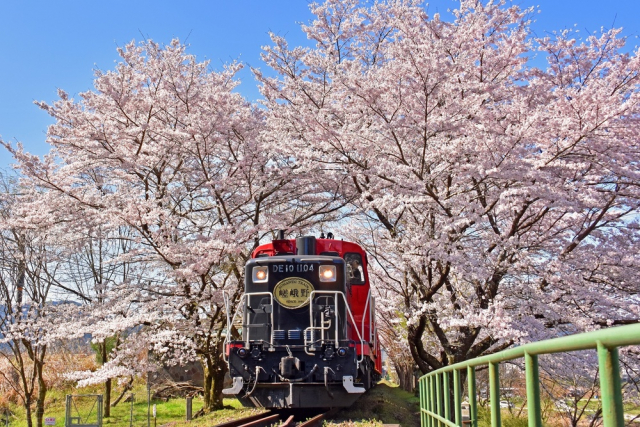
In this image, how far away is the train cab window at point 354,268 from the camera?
431 inches

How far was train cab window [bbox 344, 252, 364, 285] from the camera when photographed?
35.9 ft

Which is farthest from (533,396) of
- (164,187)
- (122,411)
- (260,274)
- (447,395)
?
(122,411)

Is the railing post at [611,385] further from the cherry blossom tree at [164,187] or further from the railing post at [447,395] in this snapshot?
the cherry blossom tree at [164,187]

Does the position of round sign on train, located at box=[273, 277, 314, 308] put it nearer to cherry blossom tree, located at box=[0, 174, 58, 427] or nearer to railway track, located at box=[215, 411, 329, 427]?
railway track, located at box=[215, 411, 329, 427]

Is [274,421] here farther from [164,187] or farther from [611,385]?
[611,385]

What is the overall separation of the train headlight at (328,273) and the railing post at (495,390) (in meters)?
7.06

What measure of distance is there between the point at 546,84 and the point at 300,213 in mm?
7579

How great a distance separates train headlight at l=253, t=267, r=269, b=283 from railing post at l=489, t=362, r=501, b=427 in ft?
25.1

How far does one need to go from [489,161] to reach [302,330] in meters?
4.80

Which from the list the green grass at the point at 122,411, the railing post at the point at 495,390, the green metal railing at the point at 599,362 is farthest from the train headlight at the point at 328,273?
the green grass at the point at 122,411

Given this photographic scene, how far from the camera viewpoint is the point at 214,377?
15.1 m

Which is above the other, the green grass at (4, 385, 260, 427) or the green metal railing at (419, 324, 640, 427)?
the green metal railing at (419, 324, 640, 427)

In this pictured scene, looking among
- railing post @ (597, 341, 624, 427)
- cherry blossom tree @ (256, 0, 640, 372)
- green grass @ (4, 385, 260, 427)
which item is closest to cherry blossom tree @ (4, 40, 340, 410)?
cherry blossom tree @ (256, 0, 640, 372)

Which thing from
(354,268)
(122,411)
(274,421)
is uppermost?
(354,268)
